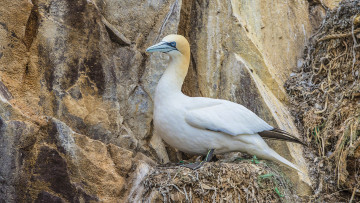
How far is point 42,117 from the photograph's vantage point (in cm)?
436

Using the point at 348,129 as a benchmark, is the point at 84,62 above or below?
above

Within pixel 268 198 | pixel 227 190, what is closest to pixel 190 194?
pixel 227 190

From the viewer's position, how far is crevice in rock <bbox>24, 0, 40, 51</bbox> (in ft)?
15.7

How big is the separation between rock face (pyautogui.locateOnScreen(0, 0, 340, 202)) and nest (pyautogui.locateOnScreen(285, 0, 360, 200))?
0.23 metres

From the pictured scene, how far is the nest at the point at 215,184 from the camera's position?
13.8 feet

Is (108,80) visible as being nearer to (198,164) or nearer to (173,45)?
(173,45)

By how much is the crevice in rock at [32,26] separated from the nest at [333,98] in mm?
3384

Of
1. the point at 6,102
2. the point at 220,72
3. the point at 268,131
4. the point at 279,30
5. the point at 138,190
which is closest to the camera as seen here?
the point at 6,102

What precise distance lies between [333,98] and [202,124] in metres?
2.29

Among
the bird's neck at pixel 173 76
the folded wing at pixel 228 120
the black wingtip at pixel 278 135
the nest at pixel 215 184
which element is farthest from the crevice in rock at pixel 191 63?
the nest at pixel 215 184

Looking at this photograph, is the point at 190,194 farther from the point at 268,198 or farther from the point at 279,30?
the point at 279,30

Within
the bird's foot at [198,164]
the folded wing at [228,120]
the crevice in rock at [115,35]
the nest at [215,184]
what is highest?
the crevice in rock at [115,35]

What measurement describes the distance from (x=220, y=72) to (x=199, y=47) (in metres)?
0.43

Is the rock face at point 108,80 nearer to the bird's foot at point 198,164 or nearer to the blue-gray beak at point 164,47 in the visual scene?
the bird's foot at point 198,164
